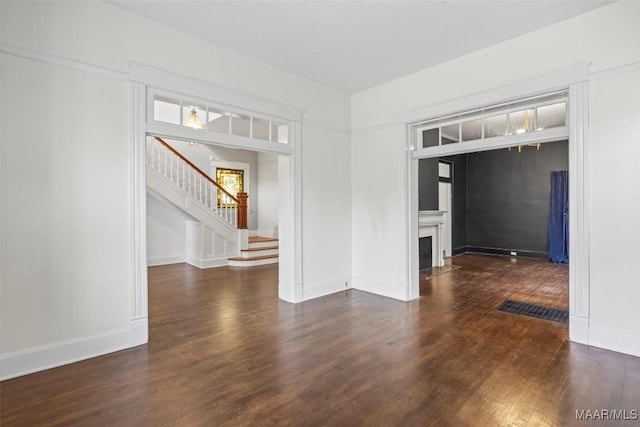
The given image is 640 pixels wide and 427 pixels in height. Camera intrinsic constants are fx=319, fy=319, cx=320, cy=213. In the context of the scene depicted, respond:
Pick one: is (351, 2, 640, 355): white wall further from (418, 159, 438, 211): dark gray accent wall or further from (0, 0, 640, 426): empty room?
(418, 159, 438, 211): dark gray accent wall

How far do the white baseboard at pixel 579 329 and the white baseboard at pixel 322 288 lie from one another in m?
2.85

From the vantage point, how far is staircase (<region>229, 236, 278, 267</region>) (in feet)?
23.7

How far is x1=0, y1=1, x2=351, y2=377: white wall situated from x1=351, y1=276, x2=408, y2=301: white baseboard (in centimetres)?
308

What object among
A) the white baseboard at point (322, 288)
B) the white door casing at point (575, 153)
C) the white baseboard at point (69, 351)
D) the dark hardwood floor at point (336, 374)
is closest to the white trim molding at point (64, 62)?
the white baseboard at point (69, 351)

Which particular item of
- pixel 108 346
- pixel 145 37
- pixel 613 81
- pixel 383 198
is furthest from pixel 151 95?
pixel 613 81

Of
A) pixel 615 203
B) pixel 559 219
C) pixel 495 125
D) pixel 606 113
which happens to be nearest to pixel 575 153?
pixel 606 113

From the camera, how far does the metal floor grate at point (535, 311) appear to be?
372cm

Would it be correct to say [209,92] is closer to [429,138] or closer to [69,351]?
[69,351]

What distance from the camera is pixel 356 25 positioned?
3.23m

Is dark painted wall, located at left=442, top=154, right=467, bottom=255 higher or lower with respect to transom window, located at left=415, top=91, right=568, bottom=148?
lower

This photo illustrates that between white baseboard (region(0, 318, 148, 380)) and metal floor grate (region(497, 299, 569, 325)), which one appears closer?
white baseboard (region(0, 318, 148, 380))

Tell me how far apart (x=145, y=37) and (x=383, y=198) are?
3.47 m

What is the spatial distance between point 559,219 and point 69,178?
9.10 metres

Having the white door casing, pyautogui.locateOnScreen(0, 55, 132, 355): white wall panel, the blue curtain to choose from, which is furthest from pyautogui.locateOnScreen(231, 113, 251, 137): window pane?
the blue curtain
